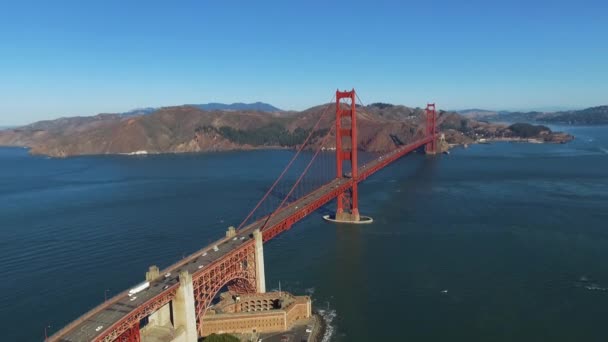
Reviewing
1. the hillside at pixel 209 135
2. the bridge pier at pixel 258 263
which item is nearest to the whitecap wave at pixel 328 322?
the bridge pier at pixel 258 263

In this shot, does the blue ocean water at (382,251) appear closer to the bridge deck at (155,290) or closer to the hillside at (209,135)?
the bridge deck at (155,290)

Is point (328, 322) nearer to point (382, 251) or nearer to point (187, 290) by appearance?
point (187, 290)

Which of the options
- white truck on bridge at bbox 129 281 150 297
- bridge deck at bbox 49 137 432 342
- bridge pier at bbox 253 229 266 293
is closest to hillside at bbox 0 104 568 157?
bridge deck at bbox 49 137 432 342

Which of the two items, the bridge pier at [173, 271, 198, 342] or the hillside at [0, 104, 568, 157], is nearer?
the bridge pier at [173, 271, 198, 342]

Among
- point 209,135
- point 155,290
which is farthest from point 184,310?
point 209,135

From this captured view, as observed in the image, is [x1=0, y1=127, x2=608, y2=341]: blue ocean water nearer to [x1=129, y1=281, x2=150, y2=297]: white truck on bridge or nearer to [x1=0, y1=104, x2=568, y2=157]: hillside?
[x1=129, y1=281, x2=150, y2=297]: white truck on bridge

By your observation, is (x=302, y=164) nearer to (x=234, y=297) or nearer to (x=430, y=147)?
(x=430, y=147)
